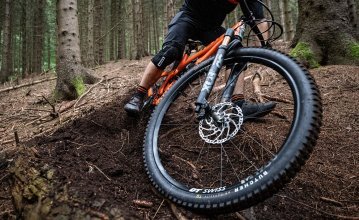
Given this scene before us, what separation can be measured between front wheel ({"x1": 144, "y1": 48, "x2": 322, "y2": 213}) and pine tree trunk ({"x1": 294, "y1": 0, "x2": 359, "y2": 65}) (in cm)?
135

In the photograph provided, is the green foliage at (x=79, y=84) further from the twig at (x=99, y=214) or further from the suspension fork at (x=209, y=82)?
the twig at (x=99, y=214)

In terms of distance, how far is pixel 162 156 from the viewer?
3055 mm

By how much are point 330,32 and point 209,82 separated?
315 cm

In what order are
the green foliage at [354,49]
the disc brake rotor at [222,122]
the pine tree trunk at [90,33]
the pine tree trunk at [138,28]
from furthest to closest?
the pine tree trunk at [138,28] < the pine tree trunk at [90,33] < the green foliage at [354,49] < the disc brake rotor at [222,122]

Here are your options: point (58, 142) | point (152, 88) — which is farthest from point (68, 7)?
point (58, 142)

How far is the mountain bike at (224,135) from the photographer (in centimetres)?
205

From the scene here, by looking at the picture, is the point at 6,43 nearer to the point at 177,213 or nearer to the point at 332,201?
the point at 177,213

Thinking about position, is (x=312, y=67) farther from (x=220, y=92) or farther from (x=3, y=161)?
(x=3, y=161)

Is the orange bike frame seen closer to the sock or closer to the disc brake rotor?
the sock

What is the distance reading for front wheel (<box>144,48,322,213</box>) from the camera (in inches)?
80.2

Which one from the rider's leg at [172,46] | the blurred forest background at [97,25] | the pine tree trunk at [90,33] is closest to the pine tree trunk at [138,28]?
the blurred forest background at [97,25]

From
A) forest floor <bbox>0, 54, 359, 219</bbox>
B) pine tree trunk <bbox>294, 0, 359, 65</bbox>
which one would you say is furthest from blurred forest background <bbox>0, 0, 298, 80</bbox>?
forest floor <bbox>0, 54, 359, 219</bbox>

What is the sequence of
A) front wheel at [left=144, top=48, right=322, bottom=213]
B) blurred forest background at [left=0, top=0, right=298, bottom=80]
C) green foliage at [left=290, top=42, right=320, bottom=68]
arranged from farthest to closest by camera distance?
blurred forest background at [left=0, top=0, right=298, bottom=80] < green foliage at [left=290, top=42, right=320, bottom=68] < front wheel at [left=144, top=48, right=322, bottom=213]

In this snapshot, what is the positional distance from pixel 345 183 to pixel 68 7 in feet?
17.6
